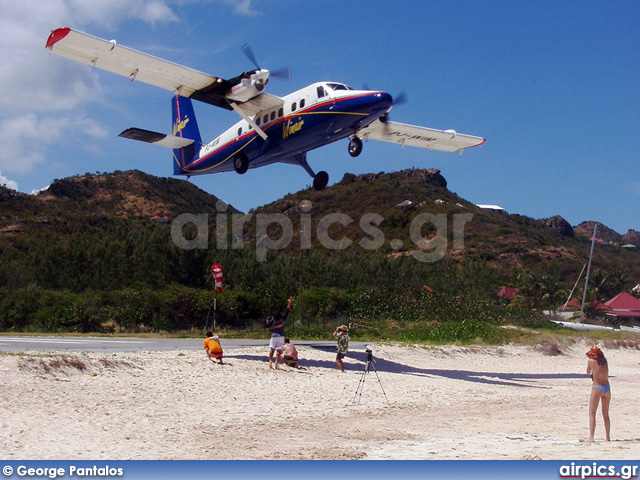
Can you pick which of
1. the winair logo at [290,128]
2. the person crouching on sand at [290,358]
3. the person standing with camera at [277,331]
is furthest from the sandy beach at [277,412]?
the winair logo at [290,128]

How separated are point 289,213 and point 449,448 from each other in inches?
3755

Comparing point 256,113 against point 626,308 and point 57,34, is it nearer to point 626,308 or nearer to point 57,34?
point 57,34

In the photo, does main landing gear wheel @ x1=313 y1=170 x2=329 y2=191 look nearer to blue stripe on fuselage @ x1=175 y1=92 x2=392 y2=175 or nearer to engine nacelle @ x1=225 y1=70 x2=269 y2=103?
blue stripe on fuselage @ x1=175 y1=92 x2=392 y2=175

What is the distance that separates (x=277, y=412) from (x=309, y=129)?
408 inches

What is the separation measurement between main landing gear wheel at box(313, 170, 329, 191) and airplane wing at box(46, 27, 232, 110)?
4650 mm

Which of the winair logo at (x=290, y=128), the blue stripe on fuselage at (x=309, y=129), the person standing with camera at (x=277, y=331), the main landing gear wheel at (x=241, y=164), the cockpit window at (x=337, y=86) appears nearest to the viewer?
the person standing with camera at (x=277, y=331)

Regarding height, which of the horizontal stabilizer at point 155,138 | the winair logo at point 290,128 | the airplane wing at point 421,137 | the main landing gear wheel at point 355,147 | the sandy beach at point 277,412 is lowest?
the sandy beach at point 277,412

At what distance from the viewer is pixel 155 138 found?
27.1 metres

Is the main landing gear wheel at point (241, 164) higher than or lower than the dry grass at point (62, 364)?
higher

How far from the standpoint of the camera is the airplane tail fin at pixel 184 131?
2927cm

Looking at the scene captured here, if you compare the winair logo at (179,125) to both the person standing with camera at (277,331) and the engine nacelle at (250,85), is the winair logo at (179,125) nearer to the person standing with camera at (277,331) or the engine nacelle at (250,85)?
the engine nacelle at (250,85)

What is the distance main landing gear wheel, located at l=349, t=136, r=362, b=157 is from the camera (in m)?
23.5

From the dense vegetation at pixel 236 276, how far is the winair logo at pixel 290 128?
43.7 feet

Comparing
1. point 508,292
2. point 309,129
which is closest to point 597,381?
point 309,129
